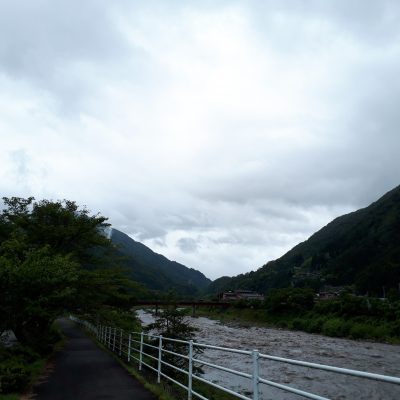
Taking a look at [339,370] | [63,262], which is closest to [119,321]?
[63,262]

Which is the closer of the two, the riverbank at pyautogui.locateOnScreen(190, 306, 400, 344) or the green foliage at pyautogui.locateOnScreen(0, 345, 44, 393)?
the green foliage at pyautogui.locateOnScreen(0, 345, 44, 393)

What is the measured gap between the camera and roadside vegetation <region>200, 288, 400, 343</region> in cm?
4800

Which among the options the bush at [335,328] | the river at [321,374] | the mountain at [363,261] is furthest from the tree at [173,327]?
the mountain at [363,261]

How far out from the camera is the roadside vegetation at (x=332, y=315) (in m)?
48.0

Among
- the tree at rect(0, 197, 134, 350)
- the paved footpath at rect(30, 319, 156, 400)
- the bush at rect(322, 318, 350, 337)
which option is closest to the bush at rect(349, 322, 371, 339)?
the bush at rect(322, 318, 350, 337)

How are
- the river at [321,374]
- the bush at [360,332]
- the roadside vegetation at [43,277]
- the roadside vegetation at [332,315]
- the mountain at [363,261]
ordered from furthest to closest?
1. the mountain at [363,261]
2. the roadside vegetation at [332,315]
3. the bush at [360,332]
4. the river at [321,374]
5. the roadside vegetation at [43,277]

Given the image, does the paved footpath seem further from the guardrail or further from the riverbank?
the riverbank

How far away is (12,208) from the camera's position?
23422mm

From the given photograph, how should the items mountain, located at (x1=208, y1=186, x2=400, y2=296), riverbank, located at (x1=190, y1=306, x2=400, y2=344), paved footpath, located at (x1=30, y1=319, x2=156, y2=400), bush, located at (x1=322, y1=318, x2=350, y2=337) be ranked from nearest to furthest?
1. paved footpath, located at (x1=30, y1=319, x2=156, y2=400)
2. riverbank, located at (x1=190, y1=306, x2=400, y2=344)
3. bush, located at (x1=322, y1=318, x2=350, y2=337)
4. mountain, located at (x1=208, y1=186, x2=400, y2=296)

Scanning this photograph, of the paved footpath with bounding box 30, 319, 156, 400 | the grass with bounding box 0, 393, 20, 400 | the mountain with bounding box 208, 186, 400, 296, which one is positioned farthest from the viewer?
the mountain with bounding box 208, 186, 400, 296

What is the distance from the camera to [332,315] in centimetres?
5969

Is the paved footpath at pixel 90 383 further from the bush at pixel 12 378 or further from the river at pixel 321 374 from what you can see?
the river at pixel 321 374

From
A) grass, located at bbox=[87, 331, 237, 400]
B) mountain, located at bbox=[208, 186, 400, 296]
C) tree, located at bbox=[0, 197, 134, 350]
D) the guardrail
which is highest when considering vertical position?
mountain, located at bbox=[208, 186, 400, 296]

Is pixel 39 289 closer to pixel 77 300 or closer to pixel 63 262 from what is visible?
pixel 63 262
